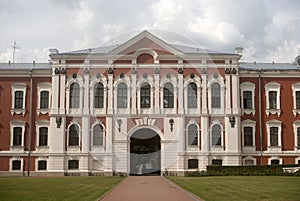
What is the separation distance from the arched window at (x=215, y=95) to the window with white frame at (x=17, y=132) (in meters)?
17.7

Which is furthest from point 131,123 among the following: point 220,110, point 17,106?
point 17,106

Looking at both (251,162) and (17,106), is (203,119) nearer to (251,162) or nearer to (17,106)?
(251,162)

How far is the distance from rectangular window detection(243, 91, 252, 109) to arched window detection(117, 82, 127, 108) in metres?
11.5

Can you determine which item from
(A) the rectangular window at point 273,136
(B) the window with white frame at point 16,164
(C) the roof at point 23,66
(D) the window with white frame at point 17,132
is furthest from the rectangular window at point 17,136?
(A) the rectangular window at point 273,136

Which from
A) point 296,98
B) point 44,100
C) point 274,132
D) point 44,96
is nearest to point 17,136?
point 44,100

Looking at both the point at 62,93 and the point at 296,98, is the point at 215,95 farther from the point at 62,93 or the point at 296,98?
the point at 62,93

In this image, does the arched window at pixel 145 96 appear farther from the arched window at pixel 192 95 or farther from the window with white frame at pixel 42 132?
the window with white frame at pixel 42 132

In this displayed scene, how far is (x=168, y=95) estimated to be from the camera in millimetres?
42844

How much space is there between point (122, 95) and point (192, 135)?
734 cm

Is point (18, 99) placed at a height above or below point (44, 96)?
below

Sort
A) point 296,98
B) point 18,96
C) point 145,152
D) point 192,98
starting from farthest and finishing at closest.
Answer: point 145,152, point 296,98, point 18,96, point 192,98

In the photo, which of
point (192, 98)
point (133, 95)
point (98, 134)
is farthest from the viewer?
point (192, 98)

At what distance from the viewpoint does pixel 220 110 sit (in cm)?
4309

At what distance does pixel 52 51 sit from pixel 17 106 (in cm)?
616
